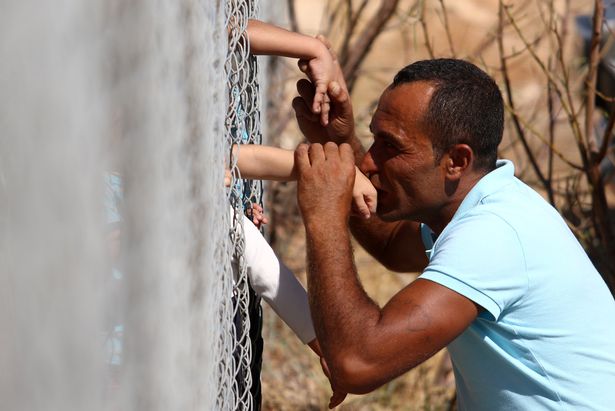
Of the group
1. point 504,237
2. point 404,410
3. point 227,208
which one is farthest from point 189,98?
point 404,410

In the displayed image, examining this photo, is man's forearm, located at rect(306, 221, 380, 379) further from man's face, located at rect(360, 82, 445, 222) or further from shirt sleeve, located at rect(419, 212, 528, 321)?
man's face, located at rect(360, 82, 445, 222)

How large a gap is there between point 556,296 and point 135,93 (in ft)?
4.37

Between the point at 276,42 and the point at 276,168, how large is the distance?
35 centimetres

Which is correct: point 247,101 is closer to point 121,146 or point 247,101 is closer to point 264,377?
point 121,146

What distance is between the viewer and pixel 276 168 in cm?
249

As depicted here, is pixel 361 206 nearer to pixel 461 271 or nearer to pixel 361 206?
pixel 361 206

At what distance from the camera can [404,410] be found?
182 inches

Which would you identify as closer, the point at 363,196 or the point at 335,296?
the point at 335,296

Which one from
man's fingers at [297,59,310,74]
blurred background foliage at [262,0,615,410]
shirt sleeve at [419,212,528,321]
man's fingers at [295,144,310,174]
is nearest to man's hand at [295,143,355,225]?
man's fingers at [295,144,310,174]

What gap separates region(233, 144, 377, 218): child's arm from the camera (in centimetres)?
247

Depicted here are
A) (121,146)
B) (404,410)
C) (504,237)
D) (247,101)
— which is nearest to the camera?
(121,146)

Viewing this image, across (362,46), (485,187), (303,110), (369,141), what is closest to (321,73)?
(303,110)

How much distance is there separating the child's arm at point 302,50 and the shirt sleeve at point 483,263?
577 mm

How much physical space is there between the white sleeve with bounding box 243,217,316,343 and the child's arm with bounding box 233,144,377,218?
0.17 meters
